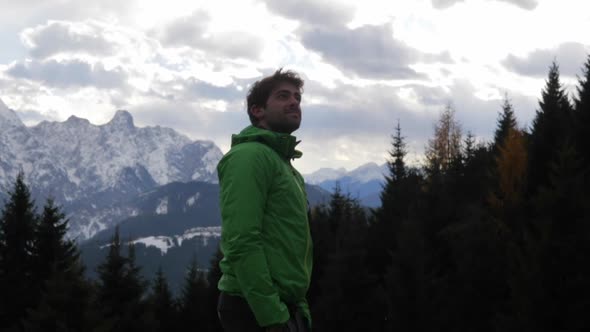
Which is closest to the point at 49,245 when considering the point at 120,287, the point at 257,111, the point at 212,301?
the point at 120,287

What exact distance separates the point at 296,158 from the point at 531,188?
3714 centimetres

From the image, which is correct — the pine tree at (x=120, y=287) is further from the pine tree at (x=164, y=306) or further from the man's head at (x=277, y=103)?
the man's head at (x=277, y=103)

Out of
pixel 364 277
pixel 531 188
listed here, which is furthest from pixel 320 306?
pixel 531 188

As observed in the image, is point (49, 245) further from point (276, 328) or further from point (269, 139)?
point (276, 328)

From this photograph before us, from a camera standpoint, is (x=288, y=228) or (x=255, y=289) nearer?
(x=255, y=289)

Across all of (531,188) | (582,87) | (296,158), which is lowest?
(296,158)

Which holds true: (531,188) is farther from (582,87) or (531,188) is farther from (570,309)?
(570,309)

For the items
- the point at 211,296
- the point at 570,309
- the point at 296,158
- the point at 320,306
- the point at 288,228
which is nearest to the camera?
the point at 288,228

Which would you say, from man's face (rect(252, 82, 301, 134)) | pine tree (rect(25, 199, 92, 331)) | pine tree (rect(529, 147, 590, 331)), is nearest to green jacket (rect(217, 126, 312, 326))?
man's face (rect(252, 82, 301, 134))

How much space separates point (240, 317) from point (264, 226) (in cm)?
61

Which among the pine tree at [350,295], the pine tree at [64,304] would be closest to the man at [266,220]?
the pine tree at [64,304]

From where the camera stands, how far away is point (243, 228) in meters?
4.18

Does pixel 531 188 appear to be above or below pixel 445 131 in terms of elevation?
below

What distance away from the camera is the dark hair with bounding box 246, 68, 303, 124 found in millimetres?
4824
